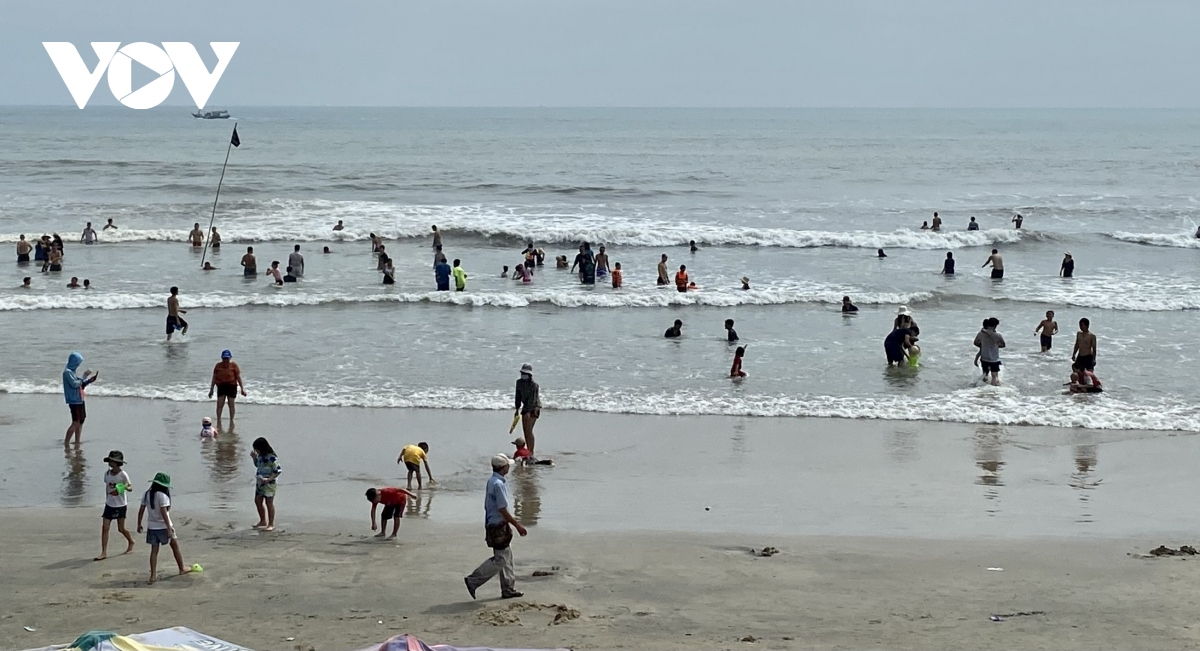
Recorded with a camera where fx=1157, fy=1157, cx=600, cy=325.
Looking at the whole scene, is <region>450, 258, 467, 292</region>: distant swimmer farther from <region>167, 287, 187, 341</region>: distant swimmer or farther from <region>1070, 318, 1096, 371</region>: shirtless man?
<region>1070, 318, 1096, 371</region>: shirtless man

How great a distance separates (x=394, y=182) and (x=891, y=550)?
5230 centimetres

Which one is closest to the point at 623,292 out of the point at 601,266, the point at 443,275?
the point at 601,266

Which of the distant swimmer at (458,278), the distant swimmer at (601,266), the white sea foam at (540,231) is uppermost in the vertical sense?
the white sea foam at (540,231)

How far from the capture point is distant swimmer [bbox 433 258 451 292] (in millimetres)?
26984

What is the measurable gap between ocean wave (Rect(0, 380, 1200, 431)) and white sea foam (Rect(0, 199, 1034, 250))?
1998 cm

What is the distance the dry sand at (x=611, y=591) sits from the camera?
27.1ft

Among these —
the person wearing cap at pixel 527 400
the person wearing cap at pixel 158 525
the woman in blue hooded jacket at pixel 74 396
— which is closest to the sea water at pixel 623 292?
the person wearing cap at pixel 527 400

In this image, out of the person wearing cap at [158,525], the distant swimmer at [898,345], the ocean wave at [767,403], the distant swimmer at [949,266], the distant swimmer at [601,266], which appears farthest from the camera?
the distant swimmer at [949,266]

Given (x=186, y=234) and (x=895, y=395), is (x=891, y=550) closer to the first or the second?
(x=895, y=395)

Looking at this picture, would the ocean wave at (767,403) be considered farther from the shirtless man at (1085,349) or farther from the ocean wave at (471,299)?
the ocean wave at (471,299)

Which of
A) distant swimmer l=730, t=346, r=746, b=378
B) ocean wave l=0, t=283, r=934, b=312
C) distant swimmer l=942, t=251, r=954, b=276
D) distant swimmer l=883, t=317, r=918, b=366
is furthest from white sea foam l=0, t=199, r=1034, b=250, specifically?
distant swimmer l=730, t=346, r=746, b=378

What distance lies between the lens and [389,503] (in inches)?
432

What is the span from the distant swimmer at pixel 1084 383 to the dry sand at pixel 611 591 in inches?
300

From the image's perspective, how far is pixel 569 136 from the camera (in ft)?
413
